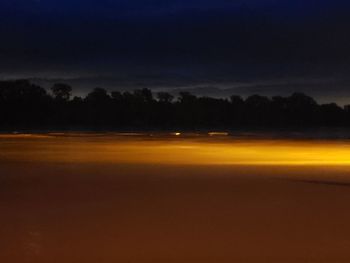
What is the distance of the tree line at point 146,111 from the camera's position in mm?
108062

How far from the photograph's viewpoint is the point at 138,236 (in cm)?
1217

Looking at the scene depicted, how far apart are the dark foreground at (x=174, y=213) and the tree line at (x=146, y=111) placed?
266 feet

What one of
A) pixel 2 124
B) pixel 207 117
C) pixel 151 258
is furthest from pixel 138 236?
pixel 207 117

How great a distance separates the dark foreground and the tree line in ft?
266

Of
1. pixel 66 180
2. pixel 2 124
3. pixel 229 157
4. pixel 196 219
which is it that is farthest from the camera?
pixel 2 124

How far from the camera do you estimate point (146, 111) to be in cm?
11500

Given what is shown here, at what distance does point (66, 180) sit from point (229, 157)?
37.5 feet

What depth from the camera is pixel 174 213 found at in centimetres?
1458

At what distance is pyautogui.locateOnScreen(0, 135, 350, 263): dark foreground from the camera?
11078 millimetres

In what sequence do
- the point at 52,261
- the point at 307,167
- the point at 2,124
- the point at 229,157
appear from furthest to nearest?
the point at 2,124, the point at 229,157, the point at 307,167, the point at 52,261

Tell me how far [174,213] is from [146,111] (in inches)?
3961

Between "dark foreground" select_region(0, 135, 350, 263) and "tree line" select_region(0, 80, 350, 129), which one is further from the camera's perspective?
"tree line" select_region(0, 80, 350, 129)

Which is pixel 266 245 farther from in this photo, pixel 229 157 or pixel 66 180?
pixel 229 157

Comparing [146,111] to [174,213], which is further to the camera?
[146,111]
